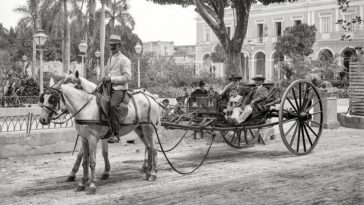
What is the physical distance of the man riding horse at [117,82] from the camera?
828 cm

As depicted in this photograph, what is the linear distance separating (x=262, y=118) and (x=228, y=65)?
7.29 metres

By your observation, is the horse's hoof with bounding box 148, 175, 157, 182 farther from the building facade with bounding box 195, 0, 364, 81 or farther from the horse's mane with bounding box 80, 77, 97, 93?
the building facade with bounding box 195, 0, 364, 81

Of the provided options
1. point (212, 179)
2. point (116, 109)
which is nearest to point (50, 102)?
point (116, 109)

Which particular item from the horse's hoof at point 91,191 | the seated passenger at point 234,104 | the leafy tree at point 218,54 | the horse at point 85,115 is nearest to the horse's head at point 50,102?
the horse at point 85,115

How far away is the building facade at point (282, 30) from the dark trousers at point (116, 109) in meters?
39.1

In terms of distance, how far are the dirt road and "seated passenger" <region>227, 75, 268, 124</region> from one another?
0.87m

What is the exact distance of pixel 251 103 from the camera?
11.0 meters

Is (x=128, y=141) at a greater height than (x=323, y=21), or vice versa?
(x=323, y=21)

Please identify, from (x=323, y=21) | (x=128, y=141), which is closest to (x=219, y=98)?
(x=128, y=141)

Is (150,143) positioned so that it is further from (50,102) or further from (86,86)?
(50,102)

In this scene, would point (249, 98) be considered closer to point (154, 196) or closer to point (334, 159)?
point (334, 159)

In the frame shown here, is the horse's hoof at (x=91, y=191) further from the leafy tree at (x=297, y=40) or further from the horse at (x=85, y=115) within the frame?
the leafy tree at (x=297, y=40)

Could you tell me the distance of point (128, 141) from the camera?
13039 mm

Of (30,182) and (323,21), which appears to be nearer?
(30,182)
